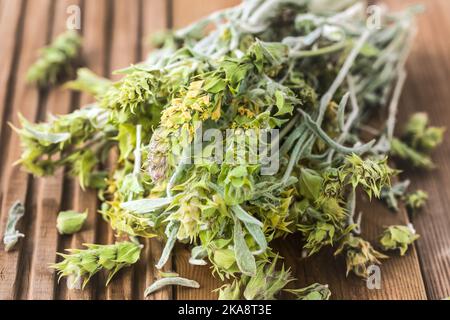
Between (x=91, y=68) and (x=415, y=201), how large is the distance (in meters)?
0.85

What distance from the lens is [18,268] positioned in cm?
111

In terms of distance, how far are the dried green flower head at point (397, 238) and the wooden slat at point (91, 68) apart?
55 centimetres

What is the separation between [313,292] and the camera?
3.46 ft

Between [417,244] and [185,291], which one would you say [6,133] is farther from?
[417,244]

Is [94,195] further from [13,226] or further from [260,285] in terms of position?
[260,285]

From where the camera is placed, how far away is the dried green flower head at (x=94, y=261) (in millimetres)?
1050

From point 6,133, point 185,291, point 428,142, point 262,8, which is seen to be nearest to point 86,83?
point 6,133

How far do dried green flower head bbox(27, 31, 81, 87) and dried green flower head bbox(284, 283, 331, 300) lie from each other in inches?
31.2

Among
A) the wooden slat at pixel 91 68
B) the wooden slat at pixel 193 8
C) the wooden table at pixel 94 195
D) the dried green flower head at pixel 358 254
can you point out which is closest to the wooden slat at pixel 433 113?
the wooden table at pixel 94 195

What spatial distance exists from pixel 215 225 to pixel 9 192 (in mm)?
501

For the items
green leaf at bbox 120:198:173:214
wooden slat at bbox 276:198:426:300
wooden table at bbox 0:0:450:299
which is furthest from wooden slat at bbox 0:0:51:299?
wooden slat at bbox 276:198:426:300

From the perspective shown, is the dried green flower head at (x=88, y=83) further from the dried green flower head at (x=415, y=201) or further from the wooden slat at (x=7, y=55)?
the dried green flower head at (x=415, y=201)

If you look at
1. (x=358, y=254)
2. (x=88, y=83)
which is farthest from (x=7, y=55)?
(x=358, y=254)

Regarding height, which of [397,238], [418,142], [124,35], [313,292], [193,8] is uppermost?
[193,8]
